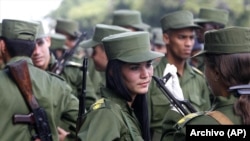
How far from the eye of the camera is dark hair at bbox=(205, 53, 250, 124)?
10.6 ft

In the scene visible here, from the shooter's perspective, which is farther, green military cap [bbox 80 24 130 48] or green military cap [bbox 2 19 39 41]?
green military cap [bbox 80 24 130 48]

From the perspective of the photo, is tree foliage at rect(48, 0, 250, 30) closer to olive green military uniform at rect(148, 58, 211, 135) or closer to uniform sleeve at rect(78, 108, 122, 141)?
olive green military uniform at rect(148, 58, 211, 135)

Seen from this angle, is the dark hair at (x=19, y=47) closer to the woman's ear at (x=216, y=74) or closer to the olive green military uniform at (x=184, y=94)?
the olive green military uniform at (x=184, y=94)

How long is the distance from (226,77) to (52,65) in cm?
464

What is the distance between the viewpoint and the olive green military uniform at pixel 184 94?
577 centimetres

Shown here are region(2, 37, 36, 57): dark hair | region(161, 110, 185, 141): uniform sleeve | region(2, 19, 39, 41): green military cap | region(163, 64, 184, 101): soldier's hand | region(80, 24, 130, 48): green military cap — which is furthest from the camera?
region(80, 24, 130, 48): green military cap

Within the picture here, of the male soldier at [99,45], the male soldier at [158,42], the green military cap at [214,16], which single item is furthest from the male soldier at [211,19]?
the male soldier at [158,42]

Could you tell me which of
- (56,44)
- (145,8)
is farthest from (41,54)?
(145,8)

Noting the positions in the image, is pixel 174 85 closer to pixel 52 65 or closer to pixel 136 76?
pixel 136 76

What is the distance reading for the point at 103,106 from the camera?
3.96m

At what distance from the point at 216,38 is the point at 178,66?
2.85 metres

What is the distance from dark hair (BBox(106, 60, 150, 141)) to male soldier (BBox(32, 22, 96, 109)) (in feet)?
7.58

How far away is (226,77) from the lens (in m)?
3.38

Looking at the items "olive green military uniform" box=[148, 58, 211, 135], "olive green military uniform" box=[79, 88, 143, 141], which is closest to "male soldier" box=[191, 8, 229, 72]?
"olive green military uniform" box=[148, 58, 211, 135]
